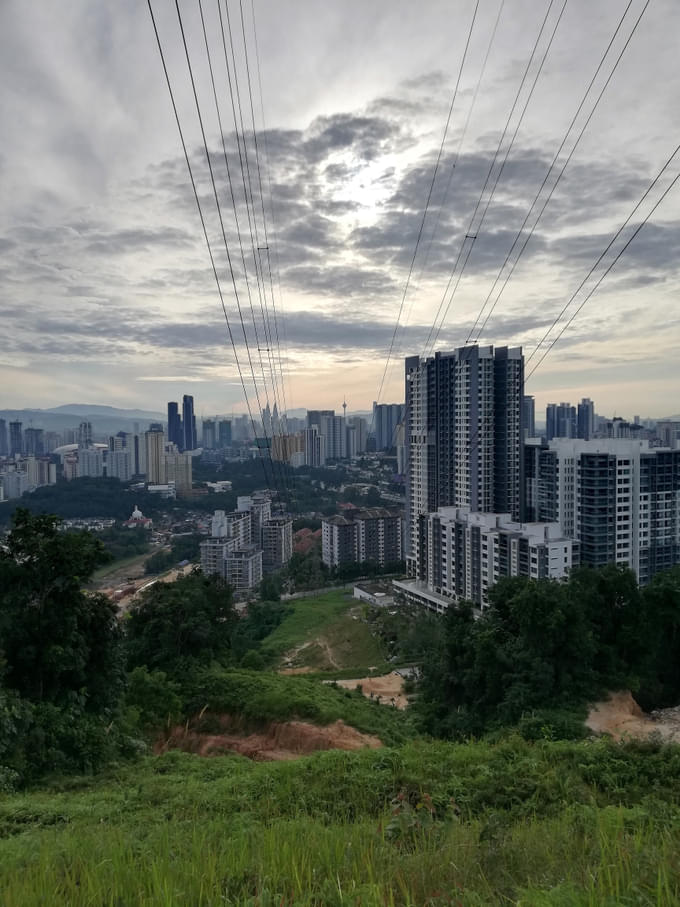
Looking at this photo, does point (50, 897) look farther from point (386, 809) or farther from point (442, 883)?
point (386, 809)

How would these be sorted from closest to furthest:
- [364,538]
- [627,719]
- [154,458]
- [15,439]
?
[627,719] < [364,538] < [154,458] < [15,439]

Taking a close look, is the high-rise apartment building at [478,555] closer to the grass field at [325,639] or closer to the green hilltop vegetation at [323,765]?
the grass field at [325,639]

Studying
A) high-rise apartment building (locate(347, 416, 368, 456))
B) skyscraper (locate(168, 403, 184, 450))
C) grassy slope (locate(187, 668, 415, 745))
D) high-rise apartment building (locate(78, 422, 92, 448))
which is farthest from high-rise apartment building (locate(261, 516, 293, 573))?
skyscraper (locate(168, 403, 184, 450))

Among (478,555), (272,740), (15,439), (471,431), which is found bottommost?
(478,555)

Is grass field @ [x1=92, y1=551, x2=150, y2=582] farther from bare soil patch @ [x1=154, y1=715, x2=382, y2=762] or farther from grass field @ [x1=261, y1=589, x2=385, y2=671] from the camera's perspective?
bare soil patch @ [x1=154, y1=715, x2=382, y2=762]

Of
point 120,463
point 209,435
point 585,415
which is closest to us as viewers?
point 585,415

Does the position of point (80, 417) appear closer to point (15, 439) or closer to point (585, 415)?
point (15, 439)

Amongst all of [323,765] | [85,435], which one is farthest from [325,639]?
[85,435]

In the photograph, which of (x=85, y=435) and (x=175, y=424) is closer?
(x=85, y=435)
